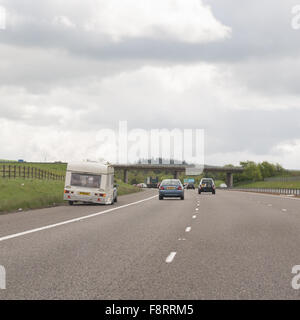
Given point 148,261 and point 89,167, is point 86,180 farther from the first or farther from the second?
point 148,261

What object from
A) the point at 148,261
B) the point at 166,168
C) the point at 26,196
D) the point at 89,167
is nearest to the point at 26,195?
the point at 26,196

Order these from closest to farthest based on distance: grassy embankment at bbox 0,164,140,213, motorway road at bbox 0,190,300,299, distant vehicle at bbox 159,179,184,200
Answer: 1. motorway road at bbox 0,190,300,299
2. grassy embankment at bbox 0,164,140,213
3. distant vehicle at bbox 159,179,184,200

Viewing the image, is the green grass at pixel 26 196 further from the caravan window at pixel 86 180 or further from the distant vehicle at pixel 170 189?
the distant vehicle at pixel 170 189

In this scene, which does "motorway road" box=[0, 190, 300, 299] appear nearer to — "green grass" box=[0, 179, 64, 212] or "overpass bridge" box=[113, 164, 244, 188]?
"green grass" box=[0, 179, 64, 212]

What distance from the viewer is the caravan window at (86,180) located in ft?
105

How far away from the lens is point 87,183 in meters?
32.0

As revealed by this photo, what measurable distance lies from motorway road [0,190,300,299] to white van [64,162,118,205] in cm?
1394

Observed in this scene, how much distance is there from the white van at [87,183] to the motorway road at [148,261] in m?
13.9

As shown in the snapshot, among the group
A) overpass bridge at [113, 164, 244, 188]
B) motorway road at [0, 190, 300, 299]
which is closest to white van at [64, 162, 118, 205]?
motorway road at [0, 190, 300, 299]

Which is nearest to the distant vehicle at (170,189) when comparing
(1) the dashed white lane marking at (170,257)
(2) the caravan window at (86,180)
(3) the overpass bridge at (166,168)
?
(2) the caravan window at (86,180)

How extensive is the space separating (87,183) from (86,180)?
0.17 metres

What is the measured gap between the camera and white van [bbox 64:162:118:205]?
104 feet
